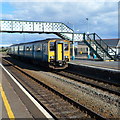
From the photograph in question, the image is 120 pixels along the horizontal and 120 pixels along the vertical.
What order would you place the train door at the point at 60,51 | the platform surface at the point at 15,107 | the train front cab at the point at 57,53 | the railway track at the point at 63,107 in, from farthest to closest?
the train door at the point at 60,51
the train front cab at the point at 57,53
the railway track at the point at 63,107
the platform surface at the point at 15,107

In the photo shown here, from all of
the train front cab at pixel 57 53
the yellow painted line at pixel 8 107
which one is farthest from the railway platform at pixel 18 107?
the train front cab at pixel 57 53

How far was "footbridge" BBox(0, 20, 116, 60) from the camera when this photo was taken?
29.6m

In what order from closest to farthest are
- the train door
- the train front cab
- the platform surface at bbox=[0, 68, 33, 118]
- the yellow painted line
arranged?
the yellow painted line < the platform surface at bbox=[0, 68, 33, 118] < the train front cab < the train door

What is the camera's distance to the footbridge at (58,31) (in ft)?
97.0

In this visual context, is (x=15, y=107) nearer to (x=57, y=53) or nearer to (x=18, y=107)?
(x=18, y=107)

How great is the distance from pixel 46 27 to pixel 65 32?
325 centimetres

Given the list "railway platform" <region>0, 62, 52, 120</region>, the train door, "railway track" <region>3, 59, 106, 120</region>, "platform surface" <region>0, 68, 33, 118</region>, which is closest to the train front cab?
the train door

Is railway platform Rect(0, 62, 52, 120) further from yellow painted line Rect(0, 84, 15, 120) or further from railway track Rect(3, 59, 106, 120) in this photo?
railway track Rect(3, 59, 106, 120)

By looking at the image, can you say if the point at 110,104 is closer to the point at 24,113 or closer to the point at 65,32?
the point at 24,113

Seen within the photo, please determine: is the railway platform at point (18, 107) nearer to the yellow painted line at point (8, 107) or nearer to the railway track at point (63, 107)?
the yellow painted line at point (8, 107)

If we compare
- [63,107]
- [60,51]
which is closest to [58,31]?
[60,51]

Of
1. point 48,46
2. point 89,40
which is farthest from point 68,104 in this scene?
point 89,40

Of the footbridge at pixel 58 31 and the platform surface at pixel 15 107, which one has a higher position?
the footbridge at pixel 58 31

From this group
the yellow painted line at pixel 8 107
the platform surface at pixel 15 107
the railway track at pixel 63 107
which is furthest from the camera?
the railway track at pixel 63 107
